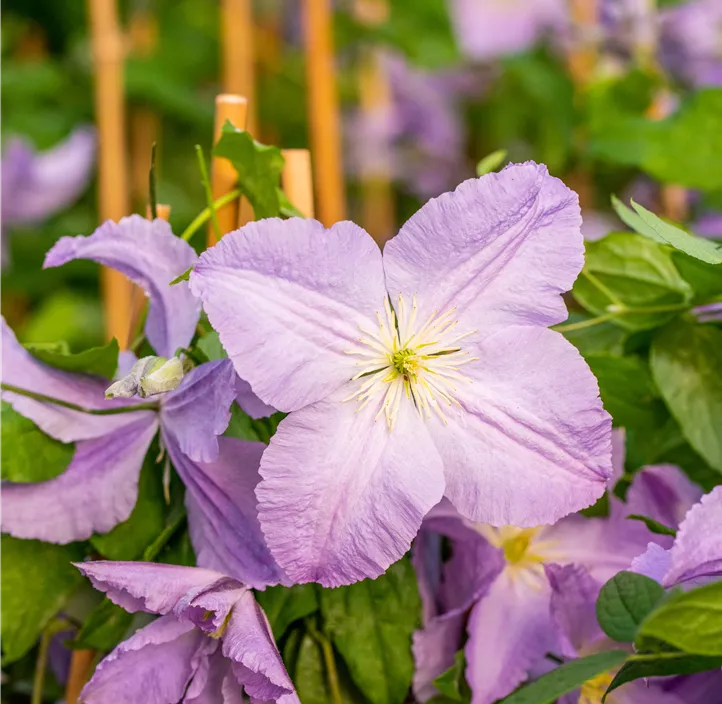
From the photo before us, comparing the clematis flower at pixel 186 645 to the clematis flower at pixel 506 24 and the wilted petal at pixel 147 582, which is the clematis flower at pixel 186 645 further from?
the clematis flower at pixel 506 24

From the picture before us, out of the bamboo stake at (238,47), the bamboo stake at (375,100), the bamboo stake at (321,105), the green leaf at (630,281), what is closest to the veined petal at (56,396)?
the green leaf at (630,281)

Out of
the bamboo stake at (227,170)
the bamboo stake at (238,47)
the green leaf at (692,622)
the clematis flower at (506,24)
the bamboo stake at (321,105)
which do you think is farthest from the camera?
the clematis flower at (506,24)

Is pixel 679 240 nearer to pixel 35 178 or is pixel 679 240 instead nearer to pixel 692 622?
pixel 692 622

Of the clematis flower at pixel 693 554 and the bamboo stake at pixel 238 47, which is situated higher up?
the bamboo stake at pixel 238 47

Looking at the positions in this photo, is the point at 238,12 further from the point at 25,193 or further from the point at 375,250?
the point at 375,250

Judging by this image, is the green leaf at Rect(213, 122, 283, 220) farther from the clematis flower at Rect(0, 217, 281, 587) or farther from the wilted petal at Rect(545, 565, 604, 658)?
the wilted petal at Rect(545, 565, 604, 658)

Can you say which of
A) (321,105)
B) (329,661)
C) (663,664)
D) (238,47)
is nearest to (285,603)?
(329,661)
